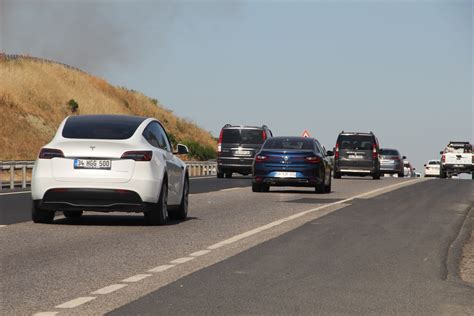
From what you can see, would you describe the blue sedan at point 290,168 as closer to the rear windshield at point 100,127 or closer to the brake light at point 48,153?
the rear windshield at point 100,127

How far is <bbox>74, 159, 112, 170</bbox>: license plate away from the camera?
58.3 ft

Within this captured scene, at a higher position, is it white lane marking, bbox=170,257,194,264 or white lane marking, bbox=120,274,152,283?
white lane marking, bbox=170,257,194,264

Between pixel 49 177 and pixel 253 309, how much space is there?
28.6 ft

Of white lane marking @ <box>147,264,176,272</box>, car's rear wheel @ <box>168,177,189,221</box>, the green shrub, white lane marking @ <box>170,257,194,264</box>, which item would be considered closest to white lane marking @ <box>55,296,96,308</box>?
white lane marking @ <box>147,264,176,272</box>

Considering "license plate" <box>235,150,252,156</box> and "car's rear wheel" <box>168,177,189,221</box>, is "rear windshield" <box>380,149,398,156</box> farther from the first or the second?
"car's rear wheel" <box>168,177,189,221</box>

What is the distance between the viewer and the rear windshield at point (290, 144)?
33250 mm

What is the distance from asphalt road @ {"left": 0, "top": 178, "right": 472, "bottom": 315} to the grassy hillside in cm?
5465

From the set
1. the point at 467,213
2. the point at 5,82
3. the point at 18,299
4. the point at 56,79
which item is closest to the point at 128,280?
the point at 18,299

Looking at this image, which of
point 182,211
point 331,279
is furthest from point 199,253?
point 182,211

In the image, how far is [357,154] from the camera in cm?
5119

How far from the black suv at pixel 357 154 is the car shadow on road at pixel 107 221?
30.4 meters

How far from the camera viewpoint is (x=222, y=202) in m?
27.0

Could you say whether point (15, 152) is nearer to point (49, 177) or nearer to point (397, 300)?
point (49, 177)

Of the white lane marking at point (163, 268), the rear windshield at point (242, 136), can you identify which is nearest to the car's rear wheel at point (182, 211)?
the white lane marking at point (163, 268)
